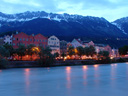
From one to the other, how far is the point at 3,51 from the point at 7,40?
2193 cm

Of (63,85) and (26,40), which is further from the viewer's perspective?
(26,40)

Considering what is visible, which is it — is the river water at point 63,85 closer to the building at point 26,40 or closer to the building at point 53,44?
the building at point 26,40

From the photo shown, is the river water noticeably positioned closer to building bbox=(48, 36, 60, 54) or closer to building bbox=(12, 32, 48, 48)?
building bbox=(12, 32, 48, 48)

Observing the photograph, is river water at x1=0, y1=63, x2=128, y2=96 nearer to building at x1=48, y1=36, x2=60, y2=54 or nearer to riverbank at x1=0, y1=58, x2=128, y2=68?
riverbank at x1=0, y1=58, x2=128, y2=68

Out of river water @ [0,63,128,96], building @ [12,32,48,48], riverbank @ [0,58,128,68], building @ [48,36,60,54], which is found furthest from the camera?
building @ [48,36,60,54]

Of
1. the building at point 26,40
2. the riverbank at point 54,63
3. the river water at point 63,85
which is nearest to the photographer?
the river water at point 63,85

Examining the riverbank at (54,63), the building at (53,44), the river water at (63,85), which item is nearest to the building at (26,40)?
the building at (53,44)

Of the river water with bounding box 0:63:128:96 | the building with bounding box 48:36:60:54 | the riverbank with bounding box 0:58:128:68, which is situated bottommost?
the river water with bounding box 0:63:128:96

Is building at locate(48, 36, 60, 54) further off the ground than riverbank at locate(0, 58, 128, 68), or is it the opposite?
building at locate(48, 36, 60, 54)

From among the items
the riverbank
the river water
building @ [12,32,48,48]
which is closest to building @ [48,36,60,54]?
building @ [12,32,48,48]

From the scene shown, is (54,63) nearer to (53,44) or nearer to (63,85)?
(53,44)

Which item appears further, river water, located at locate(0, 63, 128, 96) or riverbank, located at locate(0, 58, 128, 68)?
riverbank, located at locate(0, 58, 128, 68)

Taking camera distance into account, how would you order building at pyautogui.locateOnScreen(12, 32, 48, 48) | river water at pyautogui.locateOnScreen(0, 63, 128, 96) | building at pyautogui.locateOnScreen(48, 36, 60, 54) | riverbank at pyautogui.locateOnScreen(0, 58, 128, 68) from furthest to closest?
building at pyautogui.locateOnScreen(48, 36, 60, 54) < building at pyautogui.locateOnScreen(12, 32, 48, 48) < riverbank at pyautogui.locateOnScreen(0, 58, 128, 68) < river water at pyautogui.locateOnScreen(0, 63, 128, 96)

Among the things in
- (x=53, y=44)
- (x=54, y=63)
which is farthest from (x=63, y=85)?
(x=53, y=44)
